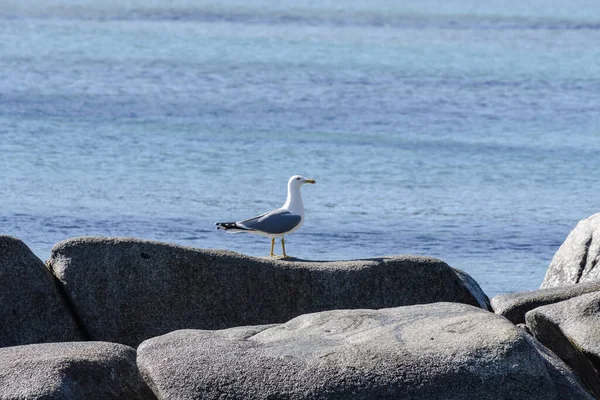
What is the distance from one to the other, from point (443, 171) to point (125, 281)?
28.0 ft

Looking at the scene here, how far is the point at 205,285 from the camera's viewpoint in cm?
711

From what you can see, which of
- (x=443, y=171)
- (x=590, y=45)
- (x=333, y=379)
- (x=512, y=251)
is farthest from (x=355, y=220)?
(x=590, y=45)

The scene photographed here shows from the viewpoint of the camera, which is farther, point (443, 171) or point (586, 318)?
point (443, 171)

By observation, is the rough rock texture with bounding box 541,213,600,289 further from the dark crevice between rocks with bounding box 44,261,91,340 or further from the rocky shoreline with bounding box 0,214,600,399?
the dark crevice between rocks with bounding box 44,261,91,340

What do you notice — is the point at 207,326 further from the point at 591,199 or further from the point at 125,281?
the point at 591,199

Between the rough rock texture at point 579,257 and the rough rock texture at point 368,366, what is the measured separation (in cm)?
276

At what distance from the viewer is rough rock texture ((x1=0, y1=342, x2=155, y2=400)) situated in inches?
212

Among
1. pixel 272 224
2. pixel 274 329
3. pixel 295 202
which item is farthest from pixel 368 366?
pixel 295 202

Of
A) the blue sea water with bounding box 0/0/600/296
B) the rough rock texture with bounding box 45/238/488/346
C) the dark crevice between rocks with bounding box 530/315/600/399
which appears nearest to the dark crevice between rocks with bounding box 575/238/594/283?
the rough rock texture with bounding box 45/238/488/346

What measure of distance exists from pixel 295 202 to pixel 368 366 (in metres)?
3.18

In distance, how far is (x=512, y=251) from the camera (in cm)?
1160

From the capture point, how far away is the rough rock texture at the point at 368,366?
5.38m

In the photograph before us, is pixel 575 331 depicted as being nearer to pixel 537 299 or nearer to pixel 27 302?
pixel 537 299

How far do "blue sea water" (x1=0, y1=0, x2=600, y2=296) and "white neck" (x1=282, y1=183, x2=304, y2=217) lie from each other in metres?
2.48
